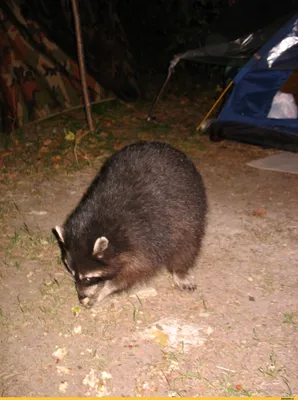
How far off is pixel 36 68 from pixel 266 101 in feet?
13.7

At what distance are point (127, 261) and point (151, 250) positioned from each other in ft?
0.69

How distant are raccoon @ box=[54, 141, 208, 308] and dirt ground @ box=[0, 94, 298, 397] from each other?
0.87ft

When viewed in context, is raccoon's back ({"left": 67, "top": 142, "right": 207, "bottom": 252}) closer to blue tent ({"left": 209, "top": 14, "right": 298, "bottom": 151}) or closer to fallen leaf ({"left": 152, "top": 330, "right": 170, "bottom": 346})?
fallen leaf ({"left": 152, "top": 330, "right": 170, "bottom": 346})

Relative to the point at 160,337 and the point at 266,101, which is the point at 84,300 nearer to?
the point at 160,337

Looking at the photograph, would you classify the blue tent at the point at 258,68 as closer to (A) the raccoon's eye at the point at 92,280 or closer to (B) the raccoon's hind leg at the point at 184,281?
(B) the raccoon's hind leg at the point at 184,281

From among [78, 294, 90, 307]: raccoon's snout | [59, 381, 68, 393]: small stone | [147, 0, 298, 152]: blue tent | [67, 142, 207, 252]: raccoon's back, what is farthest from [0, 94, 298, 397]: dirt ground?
[147, 0, 298, 152]: blue tent

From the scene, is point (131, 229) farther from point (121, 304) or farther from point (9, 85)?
point (9, 85)

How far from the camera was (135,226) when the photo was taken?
328 cm

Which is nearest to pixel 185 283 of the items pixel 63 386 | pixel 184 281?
pixel 184 281

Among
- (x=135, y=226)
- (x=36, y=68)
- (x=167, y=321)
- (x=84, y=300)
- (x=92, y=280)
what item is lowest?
(x=167, y=321)

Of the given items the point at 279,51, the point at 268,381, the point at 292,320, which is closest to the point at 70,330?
the point at 268,381

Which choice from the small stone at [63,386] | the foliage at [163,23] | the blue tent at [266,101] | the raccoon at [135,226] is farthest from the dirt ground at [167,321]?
the foliage at [163,23]

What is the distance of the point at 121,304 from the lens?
3467 mm

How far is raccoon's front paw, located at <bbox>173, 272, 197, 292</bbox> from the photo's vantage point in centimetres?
357
